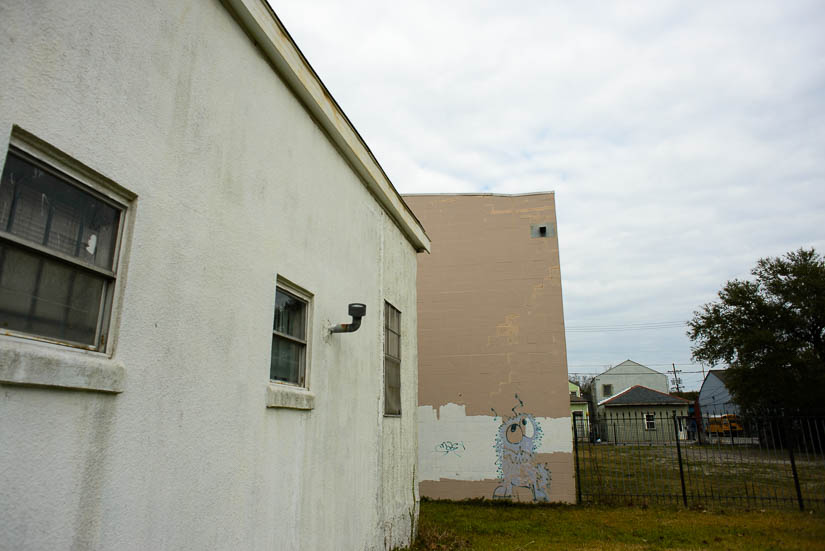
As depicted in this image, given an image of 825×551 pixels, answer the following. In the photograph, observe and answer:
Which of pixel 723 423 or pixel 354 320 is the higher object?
pixel 354 320

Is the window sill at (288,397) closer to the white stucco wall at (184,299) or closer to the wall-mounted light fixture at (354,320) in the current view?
the white stucco wall at (184,299)

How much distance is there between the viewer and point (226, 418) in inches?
140

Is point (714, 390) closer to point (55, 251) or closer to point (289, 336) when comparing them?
point (289, 336)

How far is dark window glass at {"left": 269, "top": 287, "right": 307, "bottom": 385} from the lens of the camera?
4.55 meters

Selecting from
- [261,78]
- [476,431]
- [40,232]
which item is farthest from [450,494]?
[40,232]

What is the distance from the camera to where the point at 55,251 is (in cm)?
256

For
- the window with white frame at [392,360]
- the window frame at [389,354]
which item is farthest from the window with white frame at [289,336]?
the window with white frame at [392,360]

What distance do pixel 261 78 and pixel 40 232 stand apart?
7.71 feet

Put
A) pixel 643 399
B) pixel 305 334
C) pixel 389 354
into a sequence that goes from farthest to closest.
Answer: pixel 643 399 → pixel 389 354 → pixel 305 334

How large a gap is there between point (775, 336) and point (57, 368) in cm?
3117

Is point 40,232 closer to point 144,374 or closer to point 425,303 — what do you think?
point 144,374

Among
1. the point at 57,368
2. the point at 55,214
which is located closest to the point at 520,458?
Result: the point at 57,368

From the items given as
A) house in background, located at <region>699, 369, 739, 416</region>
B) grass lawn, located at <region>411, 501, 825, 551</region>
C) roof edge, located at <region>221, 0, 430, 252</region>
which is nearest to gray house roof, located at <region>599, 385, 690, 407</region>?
house in background, located at <region>699, 369, 739, 416</region>

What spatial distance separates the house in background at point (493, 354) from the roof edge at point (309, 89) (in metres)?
5.95
